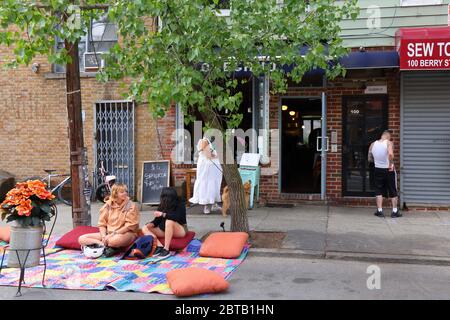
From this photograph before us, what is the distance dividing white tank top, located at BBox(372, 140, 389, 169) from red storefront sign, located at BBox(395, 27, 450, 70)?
153 centimetres

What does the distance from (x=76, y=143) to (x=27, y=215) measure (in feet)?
9.00

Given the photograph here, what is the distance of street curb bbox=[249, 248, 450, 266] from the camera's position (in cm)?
711

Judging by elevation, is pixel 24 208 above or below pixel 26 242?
above

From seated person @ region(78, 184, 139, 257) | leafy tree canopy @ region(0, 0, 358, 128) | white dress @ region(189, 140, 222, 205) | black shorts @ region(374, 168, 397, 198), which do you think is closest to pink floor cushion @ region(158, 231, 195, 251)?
seated person @ region(78, 184, 139, 257)

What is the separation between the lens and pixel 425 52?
964cm

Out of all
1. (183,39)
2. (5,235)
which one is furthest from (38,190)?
(5,235)

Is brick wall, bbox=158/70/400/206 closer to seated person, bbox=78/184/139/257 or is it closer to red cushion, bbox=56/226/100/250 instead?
red cushion, bbox=56/226/100/250

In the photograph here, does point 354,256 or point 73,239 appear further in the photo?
point 73,239

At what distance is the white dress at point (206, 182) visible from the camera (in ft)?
34.9

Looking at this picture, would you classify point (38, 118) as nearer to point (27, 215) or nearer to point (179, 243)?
point (179, 243)

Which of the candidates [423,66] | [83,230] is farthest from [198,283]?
[423,66]

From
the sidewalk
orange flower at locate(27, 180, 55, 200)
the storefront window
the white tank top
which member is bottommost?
the sidewalk

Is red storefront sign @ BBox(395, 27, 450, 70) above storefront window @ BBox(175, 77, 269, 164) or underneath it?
above

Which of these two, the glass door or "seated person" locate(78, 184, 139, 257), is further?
the glass door
